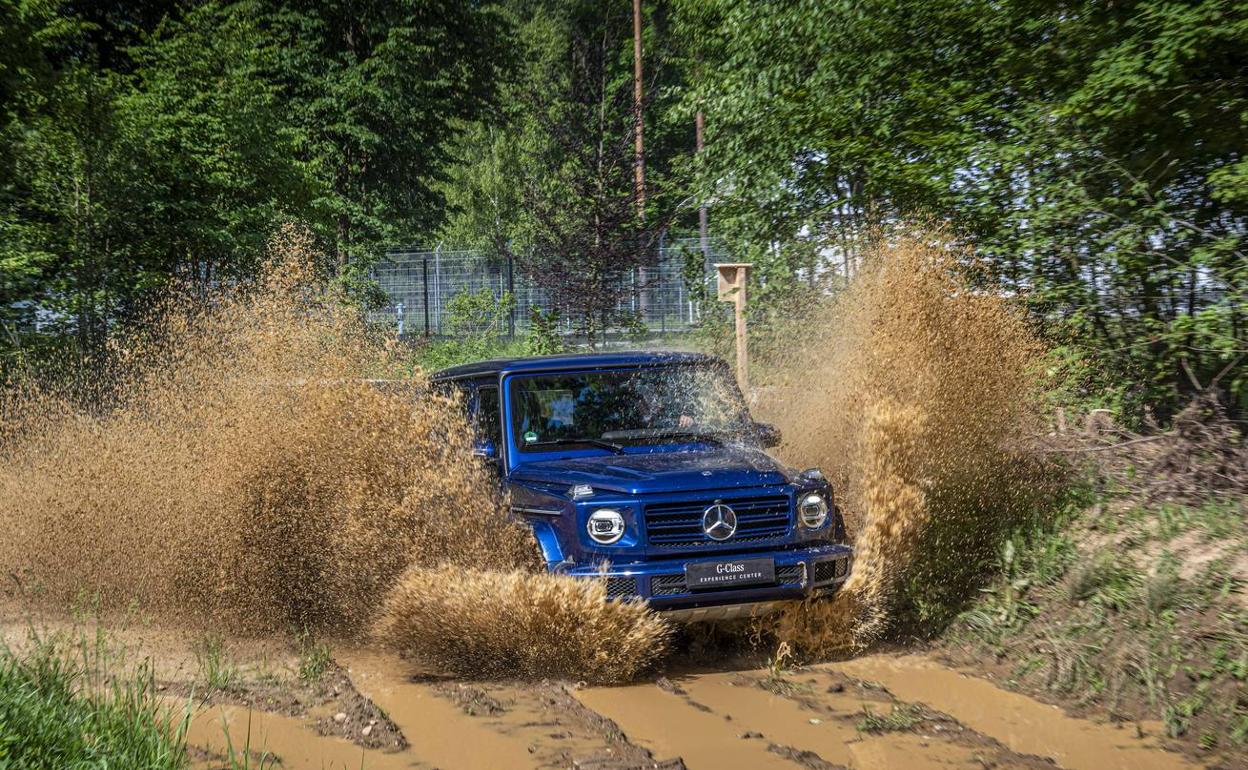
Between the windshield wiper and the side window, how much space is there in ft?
0.71

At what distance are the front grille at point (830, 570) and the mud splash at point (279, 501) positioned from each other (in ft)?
3.07

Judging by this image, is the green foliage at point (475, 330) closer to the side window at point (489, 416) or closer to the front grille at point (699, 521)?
the side window at point (489, 416)

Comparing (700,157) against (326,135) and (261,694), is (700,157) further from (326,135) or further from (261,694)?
(326,135)

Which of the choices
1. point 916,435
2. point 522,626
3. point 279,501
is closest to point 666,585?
point 522,626

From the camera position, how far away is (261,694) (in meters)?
6.16

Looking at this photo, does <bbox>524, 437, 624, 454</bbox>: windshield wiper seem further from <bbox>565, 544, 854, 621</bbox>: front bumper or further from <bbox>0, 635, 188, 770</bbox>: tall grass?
<bbox>0, 635, 188, 770</bbox>: tall grass

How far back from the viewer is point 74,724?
4.61 m

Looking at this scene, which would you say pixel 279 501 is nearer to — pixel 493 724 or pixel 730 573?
pixel 493 724

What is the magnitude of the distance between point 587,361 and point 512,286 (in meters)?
22.1

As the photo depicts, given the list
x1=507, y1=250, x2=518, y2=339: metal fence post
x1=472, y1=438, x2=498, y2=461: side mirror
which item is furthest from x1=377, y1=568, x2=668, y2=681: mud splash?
x1=507, y1=250, x2=518, y2=339: metal fence post

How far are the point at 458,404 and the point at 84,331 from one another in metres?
10.3

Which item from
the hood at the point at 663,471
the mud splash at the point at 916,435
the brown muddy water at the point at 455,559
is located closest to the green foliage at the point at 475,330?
the brown muddy water at the point at 455,559

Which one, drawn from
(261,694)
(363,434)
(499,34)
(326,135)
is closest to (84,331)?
(363,434)

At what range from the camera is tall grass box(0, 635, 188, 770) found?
14.0ft
